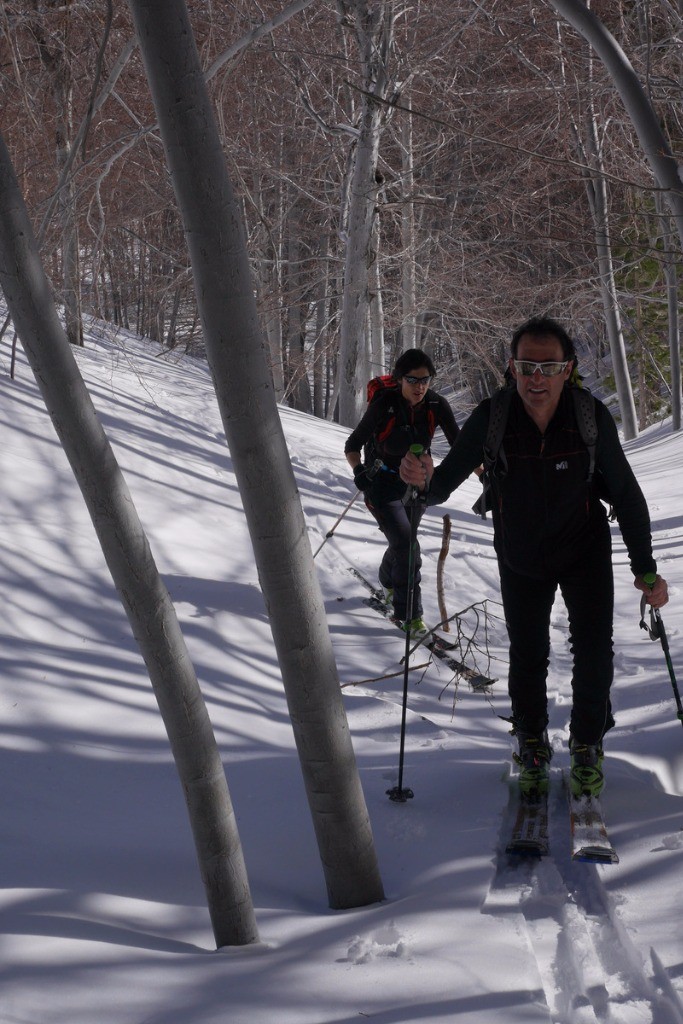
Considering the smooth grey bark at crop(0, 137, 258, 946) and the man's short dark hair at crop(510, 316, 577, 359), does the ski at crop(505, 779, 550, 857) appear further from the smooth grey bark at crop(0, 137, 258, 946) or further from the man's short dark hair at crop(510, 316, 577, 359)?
the man's short dark hair at crop(510, 316, 577, 359)

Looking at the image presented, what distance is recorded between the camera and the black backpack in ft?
10.8

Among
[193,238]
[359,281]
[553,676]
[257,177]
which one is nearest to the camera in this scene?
[193,238]

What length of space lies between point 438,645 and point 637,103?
3610 millimetres

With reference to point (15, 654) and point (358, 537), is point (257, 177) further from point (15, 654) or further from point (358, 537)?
point (15, 654)

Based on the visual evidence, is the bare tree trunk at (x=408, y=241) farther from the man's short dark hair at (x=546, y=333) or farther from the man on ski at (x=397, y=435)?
the man's short dark hair at (x=546, y=333)

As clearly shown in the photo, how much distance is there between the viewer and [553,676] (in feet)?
18.2

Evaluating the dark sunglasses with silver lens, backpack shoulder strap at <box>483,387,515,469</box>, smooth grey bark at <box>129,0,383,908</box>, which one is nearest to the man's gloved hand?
backpack shoulder strap at <box>483,387,515,469</box>

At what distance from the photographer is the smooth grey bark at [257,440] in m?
2.47

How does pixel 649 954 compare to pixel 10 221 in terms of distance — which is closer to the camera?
pixel 10 221

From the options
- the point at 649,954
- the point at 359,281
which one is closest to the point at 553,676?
the point at 649,954

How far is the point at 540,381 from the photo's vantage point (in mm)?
3318

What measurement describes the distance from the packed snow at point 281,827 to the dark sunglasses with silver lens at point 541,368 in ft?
5.40

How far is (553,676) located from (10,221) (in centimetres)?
429

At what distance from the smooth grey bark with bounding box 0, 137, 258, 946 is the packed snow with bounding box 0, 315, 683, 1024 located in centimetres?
25
